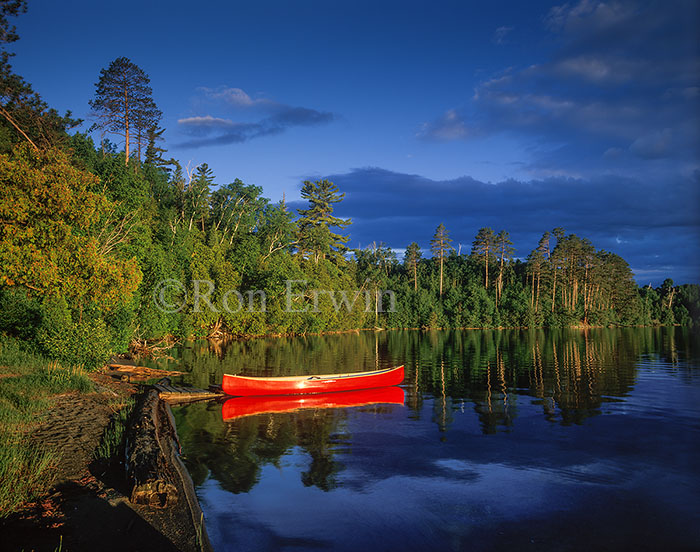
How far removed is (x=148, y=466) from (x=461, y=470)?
8199mm

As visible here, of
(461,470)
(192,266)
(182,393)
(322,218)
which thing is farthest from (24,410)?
(322,218)

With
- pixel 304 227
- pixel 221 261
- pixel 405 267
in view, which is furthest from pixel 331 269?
pixel 405 267

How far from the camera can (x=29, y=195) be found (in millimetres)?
20828

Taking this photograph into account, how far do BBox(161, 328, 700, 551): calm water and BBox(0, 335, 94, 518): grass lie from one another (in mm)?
3606

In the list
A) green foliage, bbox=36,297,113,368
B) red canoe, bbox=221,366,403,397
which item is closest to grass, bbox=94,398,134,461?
red canoe, bbox=221,366,403,397

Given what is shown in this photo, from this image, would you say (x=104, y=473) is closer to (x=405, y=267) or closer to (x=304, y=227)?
(x=304, y=227)

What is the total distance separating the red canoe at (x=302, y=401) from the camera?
67.8 feet

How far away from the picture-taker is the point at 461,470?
13.0 m

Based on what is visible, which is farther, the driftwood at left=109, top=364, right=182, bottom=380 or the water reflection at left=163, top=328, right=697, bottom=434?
the driftwood at left=109, top=364, right=182, bottom=380

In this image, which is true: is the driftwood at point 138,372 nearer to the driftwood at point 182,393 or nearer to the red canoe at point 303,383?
the driftwood at point 182,393

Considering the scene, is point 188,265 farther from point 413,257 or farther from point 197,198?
point 413,257

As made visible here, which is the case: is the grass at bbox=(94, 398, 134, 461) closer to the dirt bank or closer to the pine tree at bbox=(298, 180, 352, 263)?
the dirt bank

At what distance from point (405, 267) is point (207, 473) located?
10453 centimetres

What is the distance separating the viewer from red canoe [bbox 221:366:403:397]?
2205 cm
